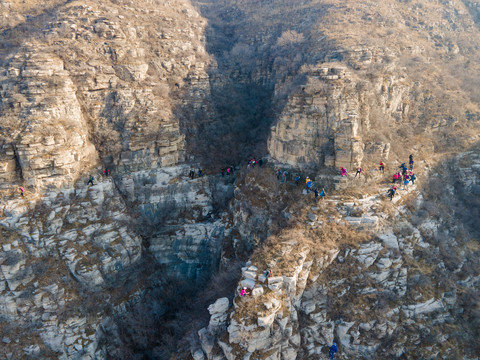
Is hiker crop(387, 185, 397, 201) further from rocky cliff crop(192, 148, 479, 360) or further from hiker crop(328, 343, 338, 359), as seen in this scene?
hiker crop(328, 343, 338, 359)

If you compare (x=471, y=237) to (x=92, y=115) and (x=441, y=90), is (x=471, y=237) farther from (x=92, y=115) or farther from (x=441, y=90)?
(x=92, y=115)

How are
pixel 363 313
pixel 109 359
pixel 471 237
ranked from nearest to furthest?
pixel 363 313
pixel 109 359
pixel 471 237

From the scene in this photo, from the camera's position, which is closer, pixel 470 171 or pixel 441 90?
pixel 470 171

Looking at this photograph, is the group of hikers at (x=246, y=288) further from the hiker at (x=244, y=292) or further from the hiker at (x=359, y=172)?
the hiker at (x=359, y=172)

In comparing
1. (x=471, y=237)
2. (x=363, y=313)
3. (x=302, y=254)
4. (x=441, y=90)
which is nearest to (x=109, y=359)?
(x=302, y=254)

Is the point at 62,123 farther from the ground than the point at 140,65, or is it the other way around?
the point at 140,65

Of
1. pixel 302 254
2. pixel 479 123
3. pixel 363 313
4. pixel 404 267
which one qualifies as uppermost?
pixel 479 123

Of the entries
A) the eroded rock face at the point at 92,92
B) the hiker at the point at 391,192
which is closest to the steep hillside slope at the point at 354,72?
the hiker at the point at 391,192

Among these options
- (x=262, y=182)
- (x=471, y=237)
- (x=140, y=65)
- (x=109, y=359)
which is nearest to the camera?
(x=109, y=359)
